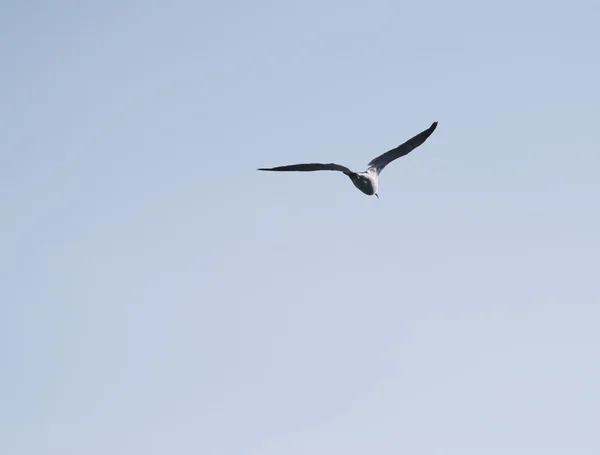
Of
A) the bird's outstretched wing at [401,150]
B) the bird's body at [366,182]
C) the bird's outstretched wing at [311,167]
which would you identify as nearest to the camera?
the bird's outstretched wing at [311,167]

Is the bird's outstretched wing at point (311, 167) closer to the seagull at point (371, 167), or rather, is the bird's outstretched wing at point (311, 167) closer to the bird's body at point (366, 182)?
the seagull at point (371, 167)

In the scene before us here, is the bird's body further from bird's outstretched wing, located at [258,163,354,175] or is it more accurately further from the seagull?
bird's outstretched wing, located at [258,163,354,175]

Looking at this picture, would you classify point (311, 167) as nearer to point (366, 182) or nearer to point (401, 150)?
point (366, 182)

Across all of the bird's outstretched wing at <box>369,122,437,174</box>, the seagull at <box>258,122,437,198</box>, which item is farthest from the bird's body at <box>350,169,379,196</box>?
the bird's outstretched wing at <box>369,122,437,174</box>

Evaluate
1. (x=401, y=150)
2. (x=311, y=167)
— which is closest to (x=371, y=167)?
(x=401, y=150)

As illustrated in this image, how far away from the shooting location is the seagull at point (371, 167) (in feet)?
144

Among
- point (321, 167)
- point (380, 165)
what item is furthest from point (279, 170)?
point (380, 165)

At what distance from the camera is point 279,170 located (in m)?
44.7

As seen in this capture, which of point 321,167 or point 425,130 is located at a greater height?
point 425,130

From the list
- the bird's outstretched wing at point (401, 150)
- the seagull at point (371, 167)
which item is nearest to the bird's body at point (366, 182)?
the seagull at point (371, 167)

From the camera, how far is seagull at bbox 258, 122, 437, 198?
144ft

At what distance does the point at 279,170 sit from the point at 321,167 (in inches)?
92.9

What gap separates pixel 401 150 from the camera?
51.8 metres

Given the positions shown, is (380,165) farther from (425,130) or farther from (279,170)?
(279,170)
